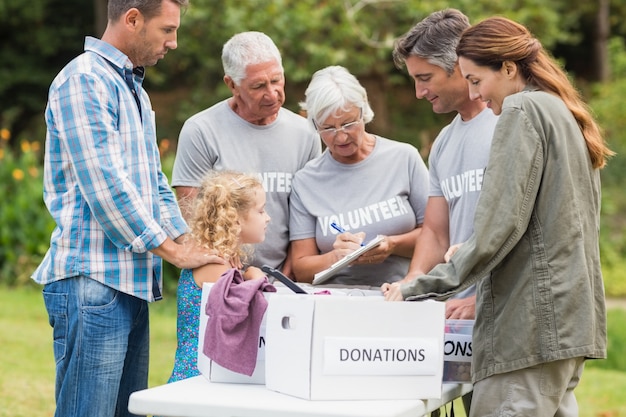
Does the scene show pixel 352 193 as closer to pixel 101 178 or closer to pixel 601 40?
pixel 101 178

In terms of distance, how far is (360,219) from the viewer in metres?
3.76

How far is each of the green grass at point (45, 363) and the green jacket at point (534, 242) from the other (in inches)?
139

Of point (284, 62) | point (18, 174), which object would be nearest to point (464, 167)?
point (18, 174)

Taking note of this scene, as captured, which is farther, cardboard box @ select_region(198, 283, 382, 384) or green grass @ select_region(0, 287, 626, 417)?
green grass @ select_region(0, 287, 626, 417)

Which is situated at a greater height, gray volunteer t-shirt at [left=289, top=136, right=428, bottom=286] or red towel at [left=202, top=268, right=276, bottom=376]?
gray volunteer t-shirt at [left=289, top=136, right=428, bottom=286]

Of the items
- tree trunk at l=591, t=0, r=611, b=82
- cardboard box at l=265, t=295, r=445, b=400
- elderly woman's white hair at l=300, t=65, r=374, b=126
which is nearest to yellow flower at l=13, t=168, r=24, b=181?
elderly woman's white hair at l=300, t=65, r=374, b=126

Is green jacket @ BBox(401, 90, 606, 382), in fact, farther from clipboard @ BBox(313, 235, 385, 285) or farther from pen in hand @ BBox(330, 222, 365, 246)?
pen in hand @ BBox(330, 222, 365, 246)

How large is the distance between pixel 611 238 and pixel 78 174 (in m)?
11.0

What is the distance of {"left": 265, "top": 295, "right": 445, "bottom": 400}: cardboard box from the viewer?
261 centimetres

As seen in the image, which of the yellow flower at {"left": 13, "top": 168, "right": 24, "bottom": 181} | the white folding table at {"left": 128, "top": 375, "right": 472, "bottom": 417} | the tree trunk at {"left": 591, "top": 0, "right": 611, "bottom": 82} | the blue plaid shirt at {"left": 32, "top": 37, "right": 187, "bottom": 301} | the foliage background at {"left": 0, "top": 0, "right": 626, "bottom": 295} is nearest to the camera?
the white folding table at {"left": 128, "top": 375, "right": 472, "bottom": 417}

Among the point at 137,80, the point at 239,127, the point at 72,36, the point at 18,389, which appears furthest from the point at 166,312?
the point at 72,36

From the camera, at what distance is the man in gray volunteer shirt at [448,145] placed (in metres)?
3.36

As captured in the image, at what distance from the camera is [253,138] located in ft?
12.9

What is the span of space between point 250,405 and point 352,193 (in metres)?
1.38
